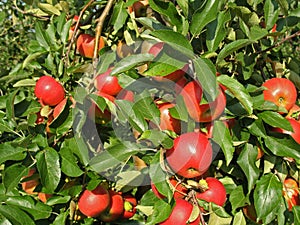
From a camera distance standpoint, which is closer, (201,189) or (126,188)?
(201,189)

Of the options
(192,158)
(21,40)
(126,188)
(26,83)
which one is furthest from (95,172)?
(21,40)

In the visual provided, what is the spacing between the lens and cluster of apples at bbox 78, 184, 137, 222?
106cm

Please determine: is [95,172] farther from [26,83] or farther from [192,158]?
[26,83]

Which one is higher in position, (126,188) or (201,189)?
(201,189)

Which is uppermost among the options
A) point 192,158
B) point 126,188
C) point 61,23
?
point 61,23

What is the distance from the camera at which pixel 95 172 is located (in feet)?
3.39

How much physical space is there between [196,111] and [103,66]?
0.99 feet

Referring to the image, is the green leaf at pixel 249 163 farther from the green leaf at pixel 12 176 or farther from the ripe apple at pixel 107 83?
the green leaf at pixel 12 176

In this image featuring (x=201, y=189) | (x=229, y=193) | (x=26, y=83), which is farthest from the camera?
(x=26, y=83)

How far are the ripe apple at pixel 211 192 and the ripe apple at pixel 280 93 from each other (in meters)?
0.24

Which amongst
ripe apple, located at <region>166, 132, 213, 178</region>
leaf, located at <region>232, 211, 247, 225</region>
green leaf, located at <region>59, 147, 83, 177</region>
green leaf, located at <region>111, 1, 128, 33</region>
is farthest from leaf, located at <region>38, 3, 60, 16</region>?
leaf, located at <region>232, 211, 247, 225</region>

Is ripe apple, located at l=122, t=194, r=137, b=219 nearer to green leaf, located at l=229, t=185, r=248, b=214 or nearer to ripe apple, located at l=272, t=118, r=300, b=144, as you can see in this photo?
green leaf, located at l=229, t=185, r=248, b=214

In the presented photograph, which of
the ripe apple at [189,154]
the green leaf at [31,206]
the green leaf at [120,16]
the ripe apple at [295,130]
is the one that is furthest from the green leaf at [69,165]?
the ripe apple at [295,130]

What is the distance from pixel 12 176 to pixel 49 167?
8 cm
